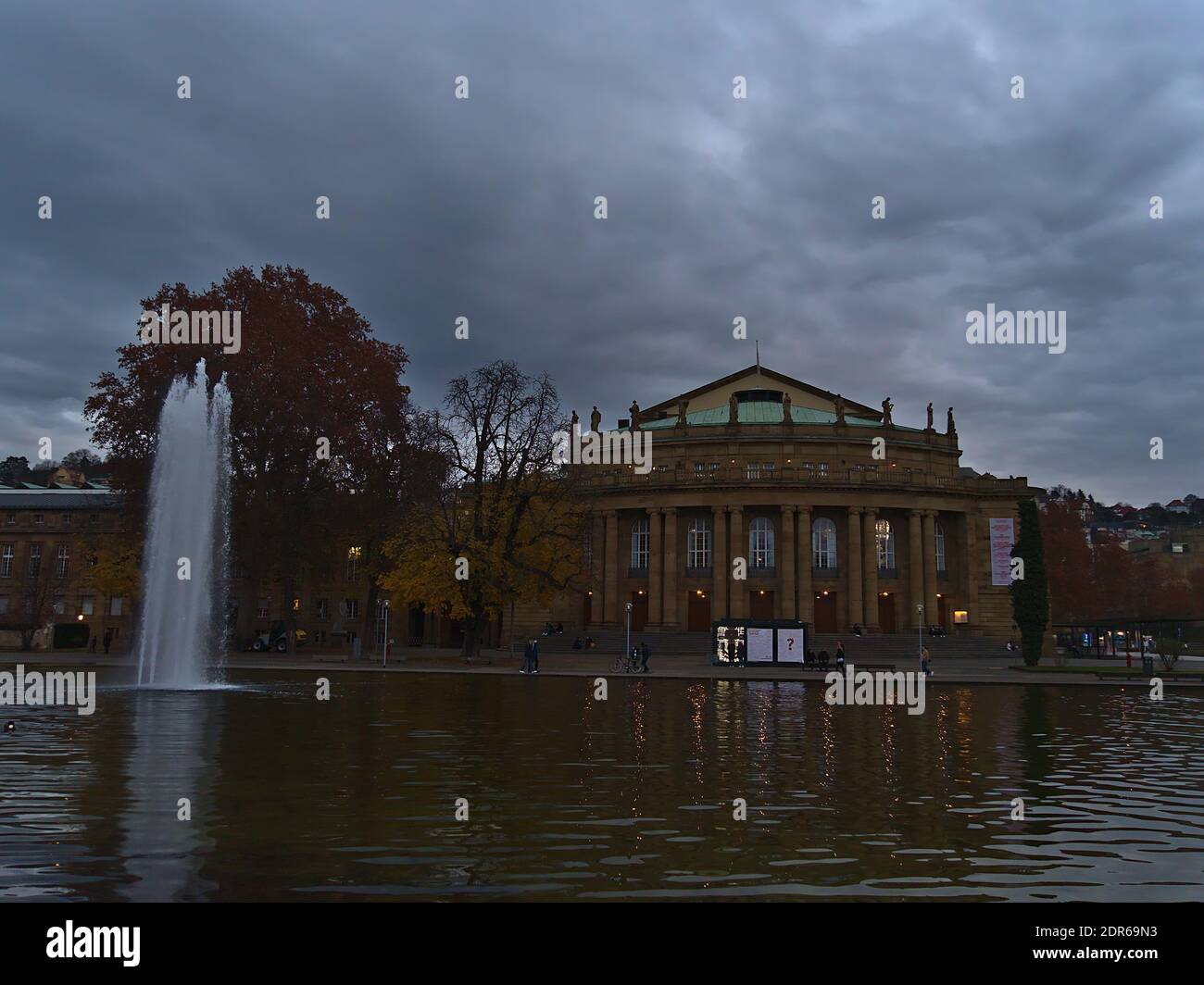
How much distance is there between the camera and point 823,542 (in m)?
81.3

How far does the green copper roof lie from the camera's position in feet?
287

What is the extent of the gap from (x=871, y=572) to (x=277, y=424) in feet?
158

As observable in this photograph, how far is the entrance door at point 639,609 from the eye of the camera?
8306 centimetres

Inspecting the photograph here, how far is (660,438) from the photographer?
84.4m

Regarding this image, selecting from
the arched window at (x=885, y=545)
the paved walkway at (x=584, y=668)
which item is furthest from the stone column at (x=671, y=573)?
the arched window at (x=885, y=545)

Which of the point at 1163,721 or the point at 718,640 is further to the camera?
the point at 718,640

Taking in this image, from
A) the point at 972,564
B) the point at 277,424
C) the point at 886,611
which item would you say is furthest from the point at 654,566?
the point at 277,424

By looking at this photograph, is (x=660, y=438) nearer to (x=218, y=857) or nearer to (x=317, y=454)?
(x=317, y=454)

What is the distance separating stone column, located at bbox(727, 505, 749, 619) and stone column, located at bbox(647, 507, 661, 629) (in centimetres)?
582

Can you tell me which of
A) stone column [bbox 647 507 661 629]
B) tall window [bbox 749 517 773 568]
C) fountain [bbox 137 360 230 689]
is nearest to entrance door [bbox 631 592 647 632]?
stone column [bbox 647 507 661 629]

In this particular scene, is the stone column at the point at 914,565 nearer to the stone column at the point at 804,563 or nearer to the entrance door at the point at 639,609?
the stone column at the point at 804,563

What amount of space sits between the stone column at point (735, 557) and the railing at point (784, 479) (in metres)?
3.07

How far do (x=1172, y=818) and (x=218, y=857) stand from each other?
10.9 m
